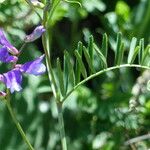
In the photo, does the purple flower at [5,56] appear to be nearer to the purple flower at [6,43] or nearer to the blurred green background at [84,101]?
the purple flower at [6,43]

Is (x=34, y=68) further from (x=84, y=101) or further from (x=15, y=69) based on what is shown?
(x=84, y=101)

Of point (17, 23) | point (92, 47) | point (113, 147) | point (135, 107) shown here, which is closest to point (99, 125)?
point (113, 147)

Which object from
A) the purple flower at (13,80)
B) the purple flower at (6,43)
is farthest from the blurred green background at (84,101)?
the purple flower at (13,80)

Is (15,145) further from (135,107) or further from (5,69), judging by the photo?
(135,107)

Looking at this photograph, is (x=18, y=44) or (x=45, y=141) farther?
(x=45, y=141)

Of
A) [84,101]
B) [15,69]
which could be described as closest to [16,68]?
[15,69]
